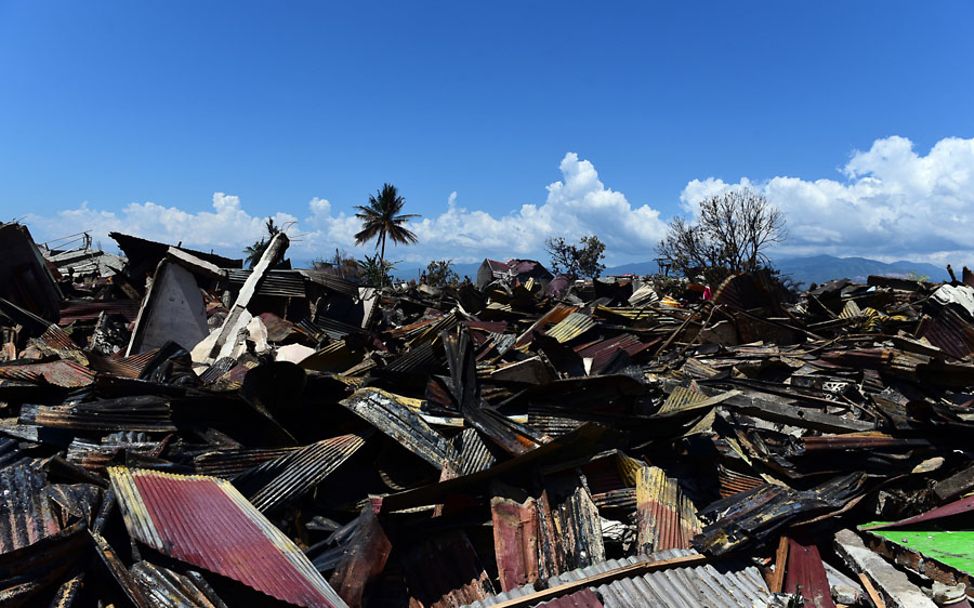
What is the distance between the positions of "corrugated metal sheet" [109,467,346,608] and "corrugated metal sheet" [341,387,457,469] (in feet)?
3.26

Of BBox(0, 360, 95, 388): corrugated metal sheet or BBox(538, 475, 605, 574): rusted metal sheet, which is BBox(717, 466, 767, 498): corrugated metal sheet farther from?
BBox(0, 360, 95, 388): corrugated metal sheet

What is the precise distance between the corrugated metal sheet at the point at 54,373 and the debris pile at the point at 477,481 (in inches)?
1.1

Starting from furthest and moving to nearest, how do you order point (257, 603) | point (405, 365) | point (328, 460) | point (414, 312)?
point (414, 312)
point (405, 365)
point (328, 460)
point (257, 603)

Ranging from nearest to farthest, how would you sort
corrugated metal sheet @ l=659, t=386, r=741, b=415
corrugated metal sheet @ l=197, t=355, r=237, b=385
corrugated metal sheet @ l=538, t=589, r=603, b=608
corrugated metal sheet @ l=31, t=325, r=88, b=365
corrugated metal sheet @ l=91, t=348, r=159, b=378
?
corrugated metal sheet @ l=538, t=589, r=603, b=608
corrugated metal sheet @ l=659, t=386, r=741, b=415
corrugated metal sheet @ l=91, t=348, r=159, b=378
corrugated metal sheet @ l=197, t=355, r=237, b=385
corrugated metal sheet @ l=31, t=325, r=88, b=365

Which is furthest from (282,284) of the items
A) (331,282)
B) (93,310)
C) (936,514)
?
(936,514)

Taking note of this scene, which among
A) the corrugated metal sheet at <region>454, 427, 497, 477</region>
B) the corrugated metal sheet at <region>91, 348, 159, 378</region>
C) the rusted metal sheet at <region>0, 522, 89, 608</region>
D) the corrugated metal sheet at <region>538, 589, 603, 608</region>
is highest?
the corrugated metal sheet at <region>91, 348, 159, 378</region>

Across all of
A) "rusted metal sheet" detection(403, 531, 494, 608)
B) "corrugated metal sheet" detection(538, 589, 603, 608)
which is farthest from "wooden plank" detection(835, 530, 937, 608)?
"rusted metal sheet" detection(403, 531, 494, 608)

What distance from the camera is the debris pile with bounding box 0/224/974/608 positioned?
2.92 m

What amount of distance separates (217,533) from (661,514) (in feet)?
8.73

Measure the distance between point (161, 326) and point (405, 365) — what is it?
441 cm

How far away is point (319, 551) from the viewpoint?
320cm

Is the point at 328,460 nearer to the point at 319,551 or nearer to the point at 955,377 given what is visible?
the point at 319,551

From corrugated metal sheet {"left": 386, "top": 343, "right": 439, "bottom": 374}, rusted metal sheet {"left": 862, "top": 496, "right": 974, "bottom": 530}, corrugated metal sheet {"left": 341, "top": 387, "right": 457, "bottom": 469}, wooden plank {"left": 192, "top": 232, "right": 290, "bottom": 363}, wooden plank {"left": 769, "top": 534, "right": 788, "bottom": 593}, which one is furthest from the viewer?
wooden plank {"left": 192, "top": 232, "right": 290, "bottom": 363}

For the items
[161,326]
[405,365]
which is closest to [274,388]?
[405,365]
